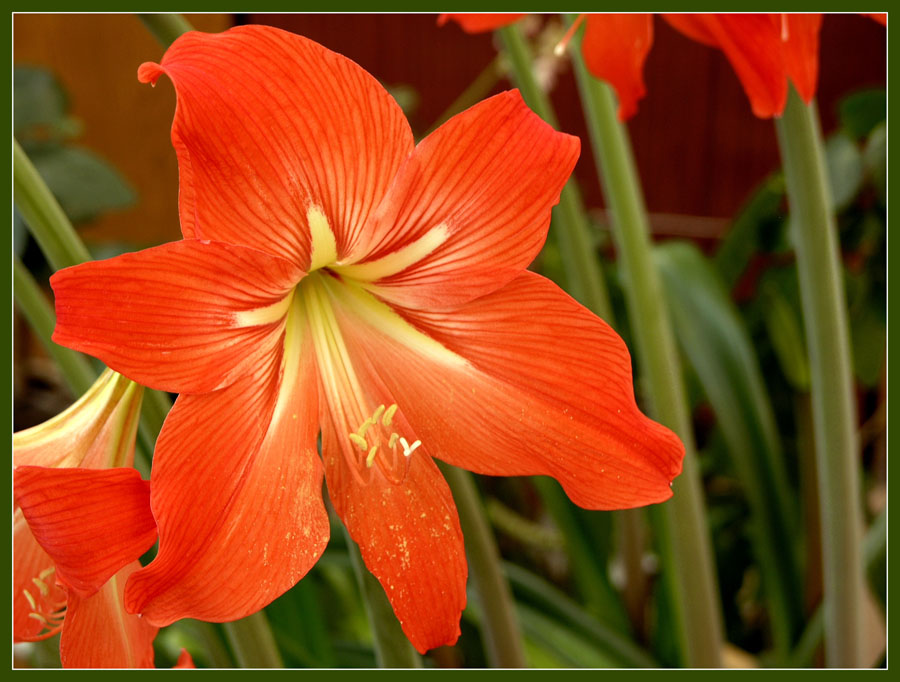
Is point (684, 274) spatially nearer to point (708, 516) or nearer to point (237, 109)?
point (708, 516)

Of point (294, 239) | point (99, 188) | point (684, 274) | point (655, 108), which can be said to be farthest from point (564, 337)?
point (655, 108)

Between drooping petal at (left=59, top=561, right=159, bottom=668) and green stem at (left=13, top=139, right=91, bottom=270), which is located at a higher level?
green stem at (left=13, top=139, right=91, bottom=270)

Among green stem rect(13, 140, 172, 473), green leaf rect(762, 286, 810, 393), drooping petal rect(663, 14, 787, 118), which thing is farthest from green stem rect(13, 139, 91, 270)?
green leaf rect(762, 286, 810, 393)

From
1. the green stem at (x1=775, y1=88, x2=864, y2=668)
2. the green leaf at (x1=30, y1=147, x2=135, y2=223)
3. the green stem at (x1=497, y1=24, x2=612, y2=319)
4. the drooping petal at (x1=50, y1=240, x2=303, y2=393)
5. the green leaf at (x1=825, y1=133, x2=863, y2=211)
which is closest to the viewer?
the drooping petal at (x1=50, y1=240, x2=303, y2=393)

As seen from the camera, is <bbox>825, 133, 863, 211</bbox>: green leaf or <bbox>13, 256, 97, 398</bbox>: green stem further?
<bbox>825, 133, 863, 211</bbox>: green leaf

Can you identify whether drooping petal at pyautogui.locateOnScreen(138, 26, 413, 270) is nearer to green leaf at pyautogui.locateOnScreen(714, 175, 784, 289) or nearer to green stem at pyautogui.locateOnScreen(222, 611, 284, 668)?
green stem at pyautogui.locateOnScreen(222, 611, 284, 668)

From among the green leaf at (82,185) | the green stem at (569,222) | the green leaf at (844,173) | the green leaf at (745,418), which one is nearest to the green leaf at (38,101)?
the green leaf at (82,185)

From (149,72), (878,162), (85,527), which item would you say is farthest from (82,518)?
(878,162)
